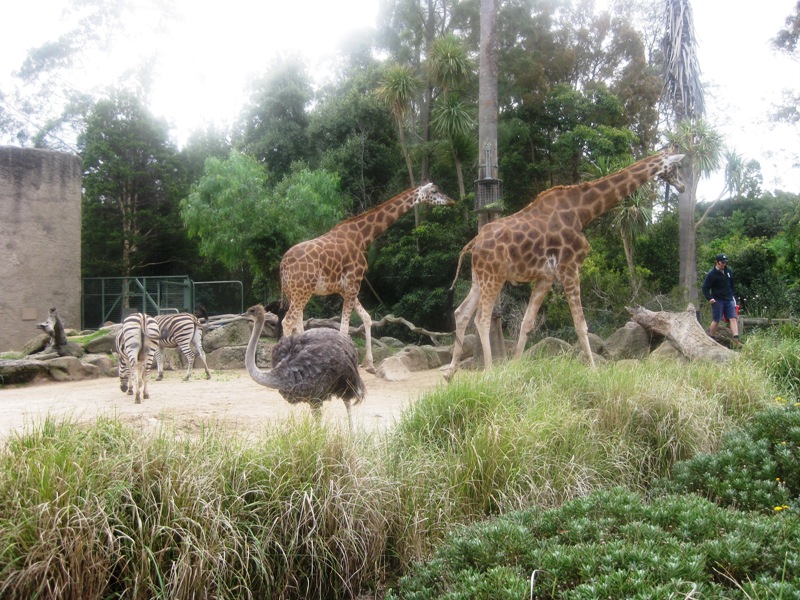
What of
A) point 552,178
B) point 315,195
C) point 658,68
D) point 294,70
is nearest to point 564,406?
point 315,195

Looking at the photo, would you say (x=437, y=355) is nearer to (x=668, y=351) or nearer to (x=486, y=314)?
(x=486, y=314)

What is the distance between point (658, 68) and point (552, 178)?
662cm

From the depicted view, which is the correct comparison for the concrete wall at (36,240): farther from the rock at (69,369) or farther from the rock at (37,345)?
the rock at (69,369)

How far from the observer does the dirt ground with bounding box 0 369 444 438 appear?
225 inches

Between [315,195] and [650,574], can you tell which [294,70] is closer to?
[315,195]

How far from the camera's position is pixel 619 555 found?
103 inches

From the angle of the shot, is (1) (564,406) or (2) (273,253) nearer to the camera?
(1) (564,406)

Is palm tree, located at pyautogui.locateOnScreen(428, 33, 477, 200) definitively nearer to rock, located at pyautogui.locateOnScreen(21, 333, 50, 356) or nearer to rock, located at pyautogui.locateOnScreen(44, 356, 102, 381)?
rock, located at pyautogui.locateOnScreen(44, 356, 102, 381)

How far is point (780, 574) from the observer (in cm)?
261

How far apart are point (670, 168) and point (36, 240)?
14153 mm

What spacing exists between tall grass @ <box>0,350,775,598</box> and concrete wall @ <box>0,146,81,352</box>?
1350 cm

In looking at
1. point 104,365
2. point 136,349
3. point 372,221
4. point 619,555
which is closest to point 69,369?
point 104,365

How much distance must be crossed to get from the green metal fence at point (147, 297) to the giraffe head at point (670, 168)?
40.7 feet

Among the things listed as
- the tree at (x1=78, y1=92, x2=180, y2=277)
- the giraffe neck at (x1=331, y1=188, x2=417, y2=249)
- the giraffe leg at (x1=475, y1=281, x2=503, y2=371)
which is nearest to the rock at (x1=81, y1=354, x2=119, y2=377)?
the giraffe neck at (x1=331, y1=188, x2=417, y2=249)
